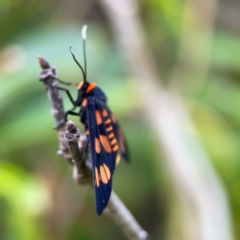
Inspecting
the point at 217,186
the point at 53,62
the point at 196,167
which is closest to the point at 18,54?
the point at 53,62

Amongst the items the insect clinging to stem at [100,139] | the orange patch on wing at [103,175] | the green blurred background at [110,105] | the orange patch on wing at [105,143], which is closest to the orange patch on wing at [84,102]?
the insect clinging to stem at [100,139]

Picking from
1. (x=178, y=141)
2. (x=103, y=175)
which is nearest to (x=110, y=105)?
(x=178, y=141)

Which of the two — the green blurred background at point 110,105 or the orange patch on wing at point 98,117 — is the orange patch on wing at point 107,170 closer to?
the orange patch on wing at point 98,117

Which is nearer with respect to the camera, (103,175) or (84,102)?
(103,175)

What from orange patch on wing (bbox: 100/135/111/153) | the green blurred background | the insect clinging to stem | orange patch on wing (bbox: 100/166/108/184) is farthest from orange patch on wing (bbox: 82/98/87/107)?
the green blurred background

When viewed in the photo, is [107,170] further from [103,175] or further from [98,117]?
[98,117]
